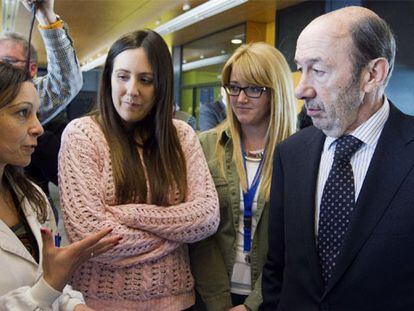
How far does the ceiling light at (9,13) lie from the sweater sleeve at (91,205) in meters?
6.08

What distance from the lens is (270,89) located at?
1.88 meters

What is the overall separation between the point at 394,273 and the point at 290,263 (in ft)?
1.12

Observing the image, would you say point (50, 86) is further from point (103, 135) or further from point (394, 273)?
point (394, 273)

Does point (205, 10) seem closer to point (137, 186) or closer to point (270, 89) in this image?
point (270, 89)

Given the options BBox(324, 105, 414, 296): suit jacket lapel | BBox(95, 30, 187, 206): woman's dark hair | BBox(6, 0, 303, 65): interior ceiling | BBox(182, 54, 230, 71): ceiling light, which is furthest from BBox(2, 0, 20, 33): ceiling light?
BBox(324, 105, 414, 296): suit jacket lapel

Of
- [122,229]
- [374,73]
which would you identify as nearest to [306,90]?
[374,73]

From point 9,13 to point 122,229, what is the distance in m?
7.66

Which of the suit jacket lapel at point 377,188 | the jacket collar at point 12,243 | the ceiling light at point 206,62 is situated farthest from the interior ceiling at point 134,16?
the jacket collar at point 12,243

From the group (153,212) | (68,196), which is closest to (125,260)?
(153,212)

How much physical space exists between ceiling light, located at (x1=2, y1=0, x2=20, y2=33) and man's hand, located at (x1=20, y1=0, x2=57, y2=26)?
540cm

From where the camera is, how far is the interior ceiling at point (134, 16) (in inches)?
289

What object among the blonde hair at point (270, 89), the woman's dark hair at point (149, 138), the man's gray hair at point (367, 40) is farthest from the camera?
the blonde hair at point (270, 89)

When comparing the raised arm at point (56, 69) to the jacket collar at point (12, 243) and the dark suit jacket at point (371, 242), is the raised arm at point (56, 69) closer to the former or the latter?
the jacket collar at point (12, 243)

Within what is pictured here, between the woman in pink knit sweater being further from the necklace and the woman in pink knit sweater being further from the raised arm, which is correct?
the raised arm
